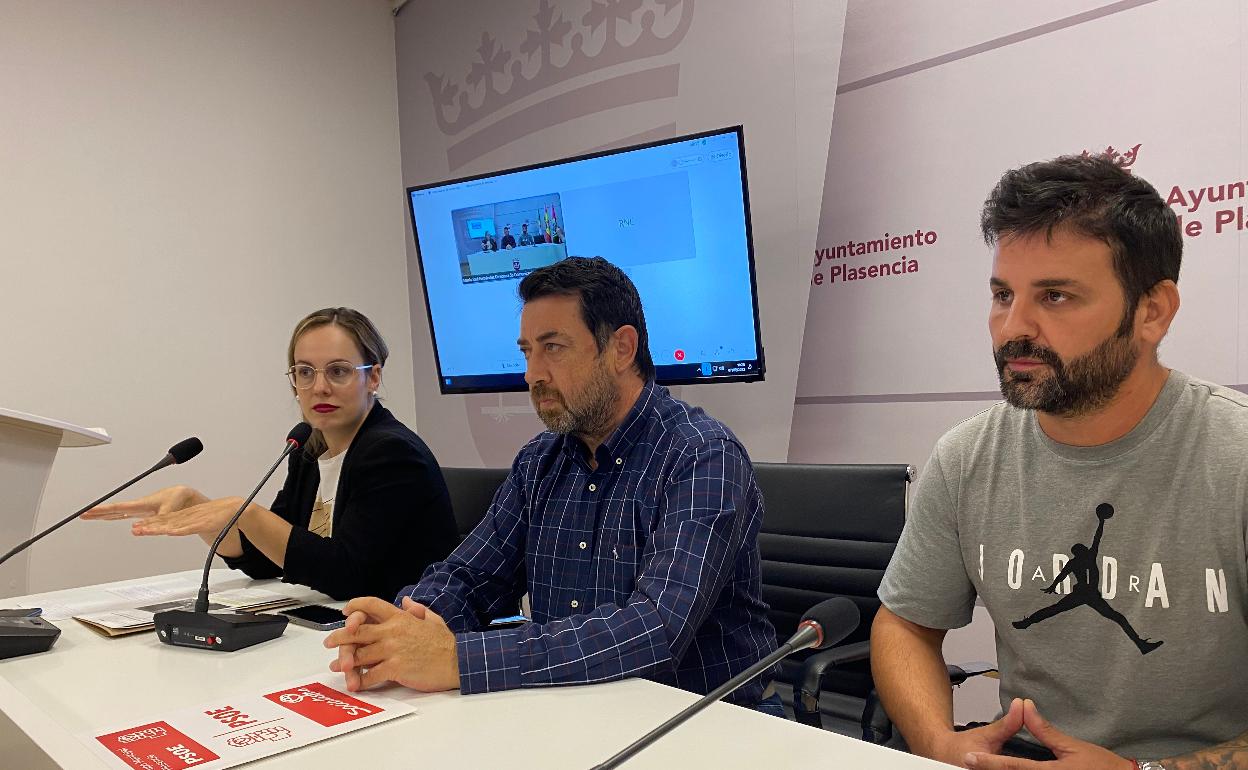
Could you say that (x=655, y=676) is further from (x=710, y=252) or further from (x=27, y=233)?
(x=27, y=233)

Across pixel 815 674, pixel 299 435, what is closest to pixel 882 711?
pixel 815 674

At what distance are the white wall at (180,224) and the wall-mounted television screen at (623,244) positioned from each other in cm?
112

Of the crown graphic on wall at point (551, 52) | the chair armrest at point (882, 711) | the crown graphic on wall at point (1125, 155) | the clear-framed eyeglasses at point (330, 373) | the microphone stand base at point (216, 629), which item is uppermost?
the crown graphic on wall at point (551, 52)

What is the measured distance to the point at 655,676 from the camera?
150 centimetres

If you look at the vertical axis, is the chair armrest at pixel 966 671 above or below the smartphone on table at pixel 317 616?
below

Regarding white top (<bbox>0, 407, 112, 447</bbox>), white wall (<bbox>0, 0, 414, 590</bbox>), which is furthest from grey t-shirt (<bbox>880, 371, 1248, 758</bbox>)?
white wall (<bbox>0, 0, 414, 590</bbox>)

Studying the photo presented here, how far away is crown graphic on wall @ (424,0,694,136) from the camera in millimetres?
3170

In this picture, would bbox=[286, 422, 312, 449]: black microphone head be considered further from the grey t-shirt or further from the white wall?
the white wall

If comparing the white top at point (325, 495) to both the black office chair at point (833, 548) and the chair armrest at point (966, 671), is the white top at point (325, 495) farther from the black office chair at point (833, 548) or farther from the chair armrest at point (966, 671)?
the chair armrest at point (966, 671)

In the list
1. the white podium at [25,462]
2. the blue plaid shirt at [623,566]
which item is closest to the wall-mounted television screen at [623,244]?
the blue plaid shirt at [623,566]

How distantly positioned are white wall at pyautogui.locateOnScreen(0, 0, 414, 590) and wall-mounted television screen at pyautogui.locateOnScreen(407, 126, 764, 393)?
1.12m

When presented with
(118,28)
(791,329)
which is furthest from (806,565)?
(118,28)

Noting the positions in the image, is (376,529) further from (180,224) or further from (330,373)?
(180,224)

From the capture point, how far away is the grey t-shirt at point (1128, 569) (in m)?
1.26
